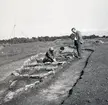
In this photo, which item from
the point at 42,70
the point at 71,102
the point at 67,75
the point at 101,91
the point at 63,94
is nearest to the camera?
the point at 71,102

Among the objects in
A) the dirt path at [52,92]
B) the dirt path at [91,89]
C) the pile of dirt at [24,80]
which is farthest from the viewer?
the pile of dirt at [24,80]

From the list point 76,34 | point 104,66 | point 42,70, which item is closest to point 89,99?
point 104,66

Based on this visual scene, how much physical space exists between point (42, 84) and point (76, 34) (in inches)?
290

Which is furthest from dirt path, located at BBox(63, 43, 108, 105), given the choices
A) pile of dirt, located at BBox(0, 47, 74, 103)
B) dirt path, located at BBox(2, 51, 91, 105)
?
pile of dirt, located at BBox(0, 47, 74, 103)

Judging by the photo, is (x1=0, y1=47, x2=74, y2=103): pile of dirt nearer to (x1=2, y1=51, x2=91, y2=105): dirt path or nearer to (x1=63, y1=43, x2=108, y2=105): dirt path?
(x1=2, y1=51, x2=91, y2=105): dirt path

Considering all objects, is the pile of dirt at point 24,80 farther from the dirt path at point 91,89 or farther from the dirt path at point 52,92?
the dirt path at point 91,89

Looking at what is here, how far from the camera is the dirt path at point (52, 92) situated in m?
8.22

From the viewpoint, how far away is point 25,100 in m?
8.45

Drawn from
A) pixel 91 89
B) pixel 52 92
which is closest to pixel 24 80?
pixel 52 92

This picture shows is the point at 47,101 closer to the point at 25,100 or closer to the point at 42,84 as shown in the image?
the point at 25,100

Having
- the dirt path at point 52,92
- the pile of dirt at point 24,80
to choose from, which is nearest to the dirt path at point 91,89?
the dirt path at point 52,92

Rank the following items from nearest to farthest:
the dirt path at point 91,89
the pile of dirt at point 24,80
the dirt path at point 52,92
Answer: the dirt path at point 91,89 → the dirt path at point 52,92 → the pile of dirt at point 24,80

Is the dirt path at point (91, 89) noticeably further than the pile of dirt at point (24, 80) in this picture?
No

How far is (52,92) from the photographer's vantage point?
9273mm
